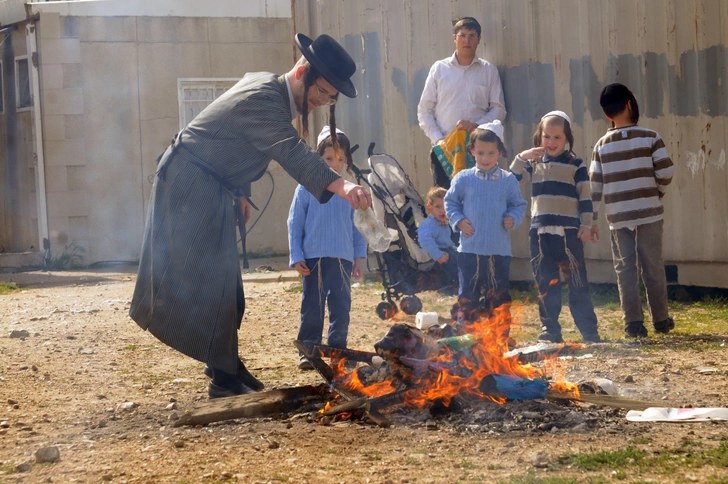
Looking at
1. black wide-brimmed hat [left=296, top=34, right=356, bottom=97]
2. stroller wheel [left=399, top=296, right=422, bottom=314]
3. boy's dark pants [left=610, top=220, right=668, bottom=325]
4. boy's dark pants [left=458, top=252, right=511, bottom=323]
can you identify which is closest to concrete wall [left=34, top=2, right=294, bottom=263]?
stroller wheel [left=399, top=296, right=422, bottom=314]

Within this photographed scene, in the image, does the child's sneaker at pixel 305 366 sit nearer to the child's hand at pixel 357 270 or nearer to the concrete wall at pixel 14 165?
the child's hand at pixel 357 270

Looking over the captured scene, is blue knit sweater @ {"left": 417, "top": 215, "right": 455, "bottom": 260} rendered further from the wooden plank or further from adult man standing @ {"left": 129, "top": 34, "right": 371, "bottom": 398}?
the wooden plank

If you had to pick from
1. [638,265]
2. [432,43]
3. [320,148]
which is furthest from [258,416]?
[432,43]

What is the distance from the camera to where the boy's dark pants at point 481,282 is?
6.68 meters

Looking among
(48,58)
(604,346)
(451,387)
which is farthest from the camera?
(48,58)

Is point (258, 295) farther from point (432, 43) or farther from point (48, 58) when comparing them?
point (48, 58)

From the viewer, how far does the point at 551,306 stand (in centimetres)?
682

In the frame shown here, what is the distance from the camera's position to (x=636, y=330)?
21.9 ft

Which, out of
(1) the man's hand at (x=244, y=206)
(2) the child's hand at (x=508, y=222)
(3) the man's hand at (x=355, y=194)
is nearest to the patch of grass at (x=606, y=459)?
(3) the man's hand at (x=355, y=194)

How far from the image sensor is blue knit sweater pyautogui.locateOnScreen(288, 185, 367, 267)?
Result: 20.3 ft

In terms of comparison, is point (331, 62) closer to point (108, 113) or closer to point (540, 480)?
point (540, 480)

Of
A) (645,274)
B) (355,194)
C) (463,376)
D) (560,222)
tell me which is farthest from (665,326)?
(355,194)

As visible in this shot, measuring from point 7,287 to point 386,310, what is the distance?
5.90 m

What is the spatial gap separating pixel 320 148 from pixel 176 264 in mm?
1940
